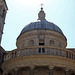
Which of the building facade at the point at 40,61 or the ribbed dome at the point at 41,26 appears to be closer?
the building facade at the point at 40,61

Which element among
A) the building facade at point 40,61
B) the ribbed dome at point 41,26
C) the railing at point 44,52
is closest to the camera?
the building facade at point 40,61

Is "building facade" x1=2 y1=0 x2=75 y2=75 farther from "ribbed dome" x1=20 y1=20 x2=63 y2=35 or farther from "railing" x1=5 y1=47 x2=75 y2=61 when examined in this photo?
"ribbed dome" x1=20 y1=20 x2=63 y2=35

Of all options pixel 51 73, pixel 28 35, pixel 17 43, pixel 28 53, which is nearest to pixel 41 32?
pixel 28 35

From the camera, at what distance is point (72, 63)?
22.5 meters

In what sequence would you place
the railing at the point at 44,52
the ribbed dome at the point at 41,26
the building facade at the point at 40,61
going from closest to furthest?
the building facade at the point at 40,61, the railing at the point at 44,52, the ribbed dome at the point at 41,26

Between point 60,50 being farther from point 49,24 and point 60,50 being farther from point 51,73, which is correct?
point 49,24

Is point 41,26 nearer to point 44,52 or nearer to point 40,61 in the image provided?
point 44,52

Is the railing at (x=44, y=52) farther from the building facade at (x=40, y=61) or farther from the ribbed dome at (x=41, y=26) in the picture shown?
the ribbed dome at (x=41, y=26)

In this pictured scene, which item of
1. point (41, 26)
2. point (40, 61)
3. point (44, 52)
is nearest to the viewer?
point (40, 61)

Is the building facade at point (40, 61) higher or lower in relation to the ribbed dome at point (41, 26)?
lower

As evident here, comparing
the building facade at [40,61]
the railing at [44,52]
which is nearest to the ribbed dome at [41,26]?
the building facade at [40,61]

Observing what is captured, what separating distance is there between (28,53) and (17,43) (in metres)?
8.21

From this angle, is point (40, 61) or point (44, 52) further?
point (44, 52)

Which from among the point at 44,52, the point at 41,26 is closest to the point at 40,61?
the point at 44,52
